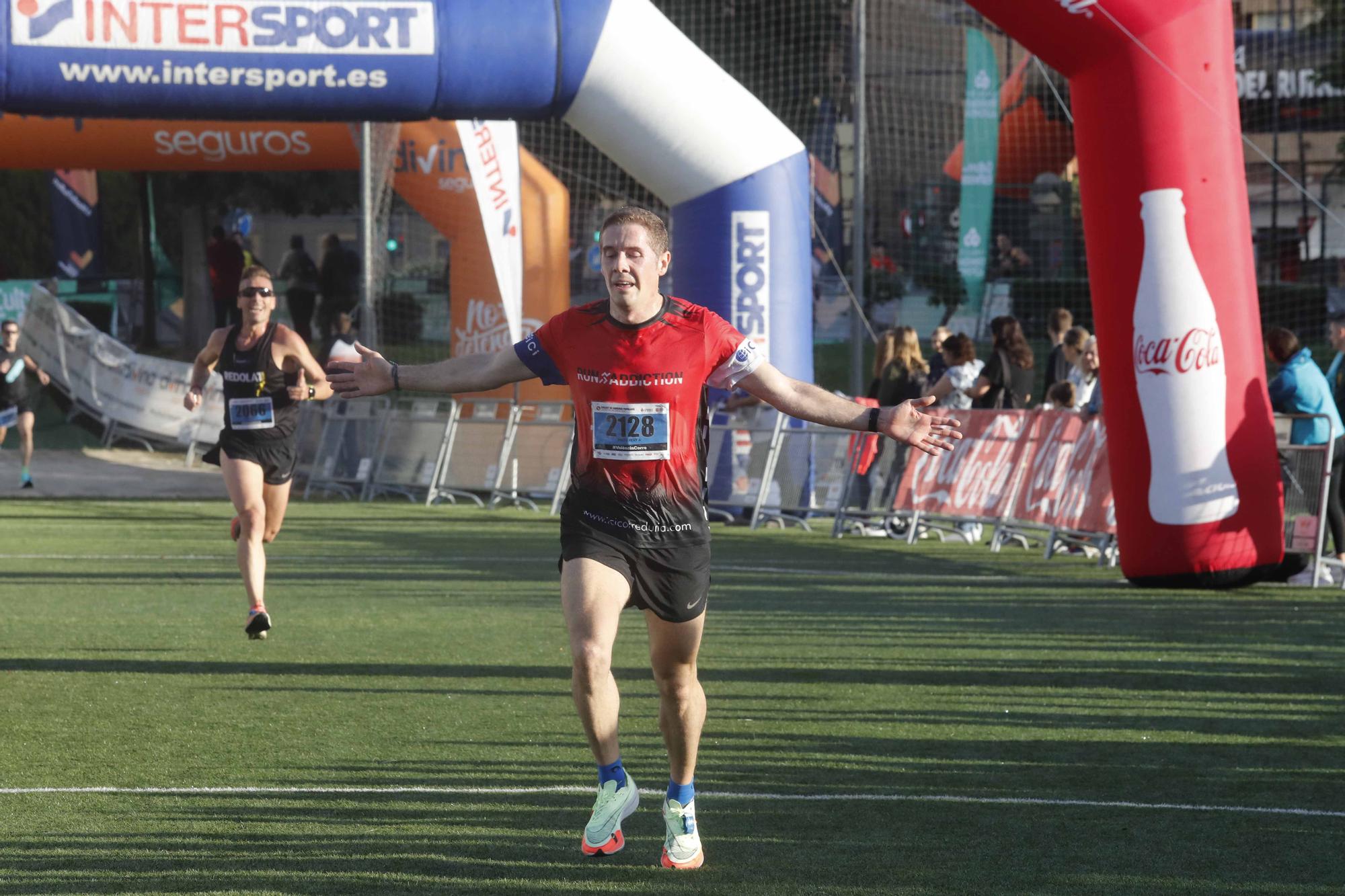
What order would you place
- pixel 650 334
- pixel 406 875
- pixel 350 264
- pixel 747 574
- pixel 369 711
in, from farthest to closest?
pixel 350 264 → pixel 747 574 → pixel 369 711 → pixel 650 334 → pixel 406 875

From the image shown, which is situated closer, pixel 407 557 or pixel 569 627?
pixel 569 627

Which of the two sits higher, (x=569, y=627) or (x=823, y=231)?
(x=823, y=231)

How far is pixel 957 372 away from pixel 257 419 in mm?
8120

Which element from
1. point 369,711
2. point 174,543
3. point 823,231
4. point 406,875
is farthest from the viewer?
point 823,231

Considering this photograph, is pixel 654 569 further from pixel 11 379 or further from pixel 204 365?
pixel 11 379

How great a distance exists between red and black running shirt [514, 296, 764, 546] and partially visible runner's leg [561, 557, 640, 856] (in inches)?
6.3

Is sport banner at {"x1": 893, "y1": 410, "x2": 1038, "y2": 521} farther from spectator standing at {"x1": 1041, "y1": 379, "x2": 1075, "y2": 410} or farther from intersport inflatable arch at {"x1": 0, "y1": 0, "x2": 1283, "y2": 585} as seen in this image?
intersport inflatable arch at {"x1": 0, "y1": 0, "x2": 1283, "y2": 585}

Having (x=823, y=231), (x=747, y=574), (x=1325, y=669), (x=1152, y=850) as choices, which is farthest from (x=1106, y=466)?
(x=823, y=231)

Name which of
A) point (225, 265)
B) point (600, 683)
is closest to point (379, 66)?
point (600, 683)

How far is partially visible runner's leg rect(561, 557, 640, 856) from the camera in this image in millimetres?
5141

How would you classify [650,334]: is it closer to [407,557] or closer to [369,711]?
[369,711]

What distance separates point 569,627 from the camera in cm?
521

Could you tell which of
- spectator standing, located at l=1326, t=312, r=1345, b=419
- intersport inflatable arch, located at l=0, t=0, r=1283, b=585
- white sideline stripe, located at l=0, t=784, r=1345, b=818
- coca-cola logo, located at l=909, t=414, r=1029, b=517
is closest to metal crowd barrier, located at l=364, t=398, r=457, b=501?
intersport inflatable arch, located at l=0, t=0, r=1283, b=585

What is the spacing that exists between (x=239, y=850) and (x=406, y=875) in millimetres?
598
